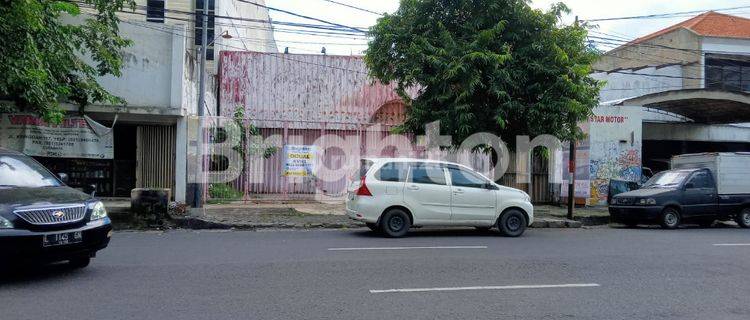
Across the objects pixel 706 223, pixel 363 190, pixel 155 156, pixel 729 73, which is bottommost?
pixel 706 223

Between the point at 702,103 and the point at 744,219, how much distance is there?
555 cm

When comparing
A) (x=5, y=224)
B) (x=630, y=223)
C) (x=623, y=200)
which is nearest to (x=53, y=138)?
(x=5, y=224)

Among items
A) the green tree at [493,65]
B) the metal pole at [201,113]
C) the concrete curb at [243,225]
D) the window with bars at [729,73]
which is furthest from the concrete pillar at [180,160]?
the window with bars at [729,73]

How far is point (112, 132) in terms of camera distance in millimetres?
15836

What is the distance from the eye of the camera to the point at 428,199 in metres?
11.8

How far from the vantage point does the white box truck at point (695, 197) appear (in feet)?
49.8

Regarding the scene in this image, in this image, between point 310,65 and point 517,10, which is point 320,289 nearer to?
point 517,10

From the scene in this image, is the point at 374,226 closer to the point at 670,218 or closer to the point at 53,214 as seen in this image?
the point at 53,214

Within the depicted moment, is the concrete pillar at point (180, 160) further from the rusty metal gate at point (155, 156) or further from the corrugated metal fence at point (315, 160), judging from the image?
the corrugated metal fence at point (315, 160)

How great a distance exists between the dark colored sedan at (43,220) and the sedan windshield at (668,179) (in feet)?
47.3

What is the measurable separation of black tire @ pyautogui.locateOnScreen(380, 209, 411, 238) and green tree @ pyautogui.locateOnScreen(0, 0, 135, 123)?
7.16 metres

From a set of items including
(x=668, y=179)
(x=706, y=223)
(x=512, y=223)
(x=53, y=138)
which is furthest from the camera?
(x=706, y=223)

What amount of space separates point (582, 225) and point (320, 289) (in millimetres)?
11244

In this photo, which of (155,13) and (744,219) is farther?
(155,13)
